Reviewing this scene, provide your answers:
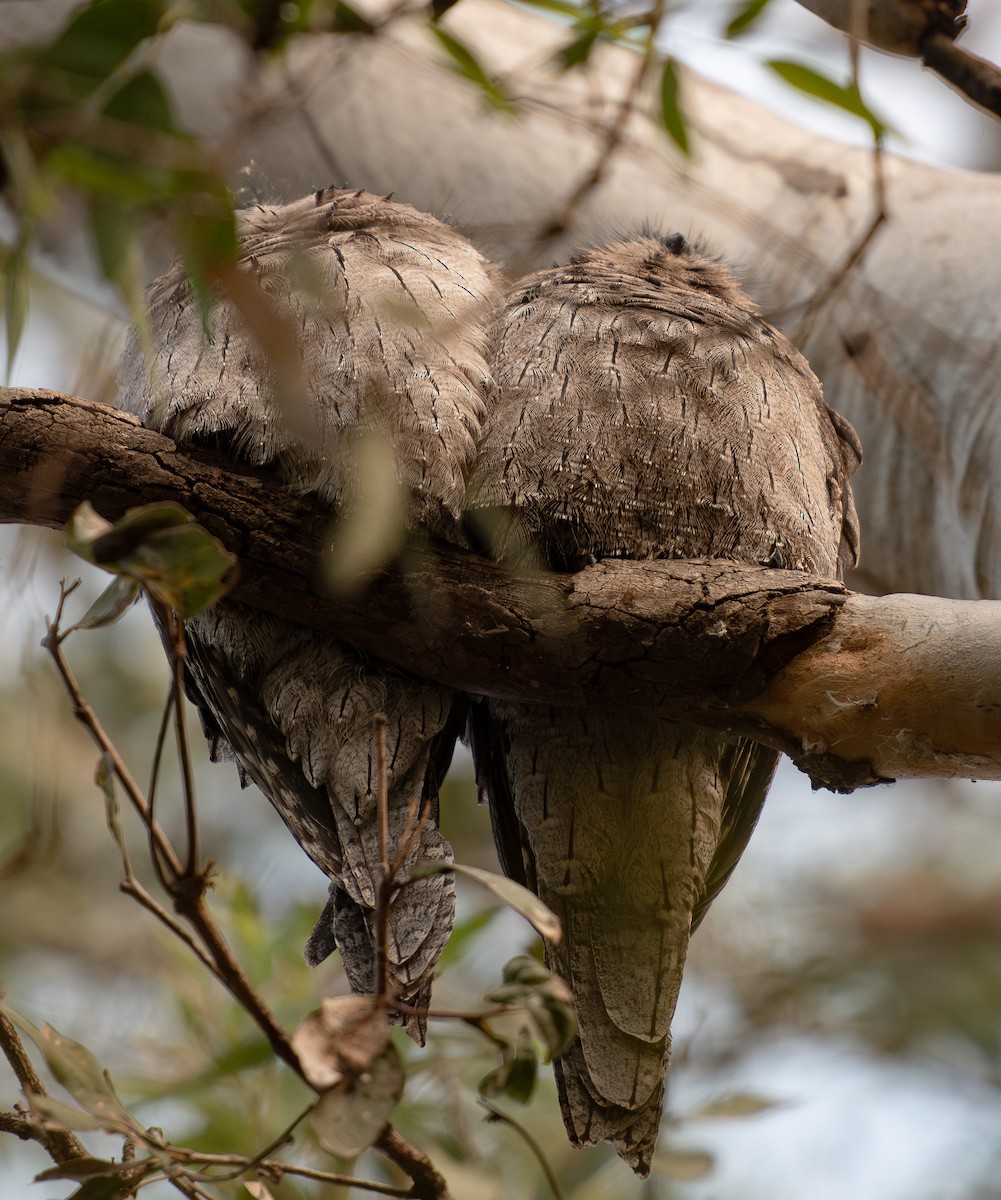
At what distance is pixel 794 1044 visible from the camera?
4.24 metres

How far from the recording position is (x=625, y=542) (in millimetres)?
1684

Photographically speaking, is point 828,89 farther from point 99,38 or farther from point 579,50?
point 99,38

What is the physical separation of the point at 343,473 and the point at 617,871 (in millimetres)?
646

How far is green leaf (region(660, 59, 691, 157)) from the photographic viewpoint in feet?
4.93

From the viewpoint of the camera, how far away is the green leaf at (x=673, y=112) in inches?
59.2

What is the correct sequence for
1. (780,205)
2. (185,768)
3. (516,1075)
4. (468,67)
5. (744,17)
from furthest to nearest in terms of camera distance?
(780,205) → (744,17) → (468,67) → (516,1075) → (185,768)

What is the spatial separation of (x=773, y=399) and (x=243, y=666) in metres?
0.82

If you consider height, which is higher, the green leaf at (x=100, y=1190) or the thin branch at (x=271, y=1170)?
the thin branch at (x=271, y=1170)

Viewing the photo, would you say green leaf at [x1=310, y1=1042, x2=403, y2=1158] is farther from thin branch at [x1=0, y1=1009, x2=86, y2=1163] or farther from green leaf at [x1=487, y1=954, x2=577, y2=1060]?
thin branch at [x1=0, y1=1009, x2=86, y2=1163]

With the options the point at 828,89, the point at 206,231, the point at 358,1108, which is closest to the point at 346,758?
the point at 358,1108

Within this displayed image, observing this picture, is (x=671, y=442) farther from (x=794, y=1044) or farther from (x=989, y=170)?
(x=794, y=1044)

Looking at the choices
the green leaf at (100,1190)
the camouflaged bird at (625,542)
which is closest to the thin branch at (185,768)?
the green leaf at (100,1190)

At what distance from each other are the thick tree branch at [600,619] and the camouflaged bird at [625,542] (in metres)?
0.10

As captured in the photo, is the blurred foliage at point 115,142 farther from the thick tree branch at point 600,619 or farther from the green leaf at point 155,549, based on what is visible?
the thick tree branch at point 600,619
